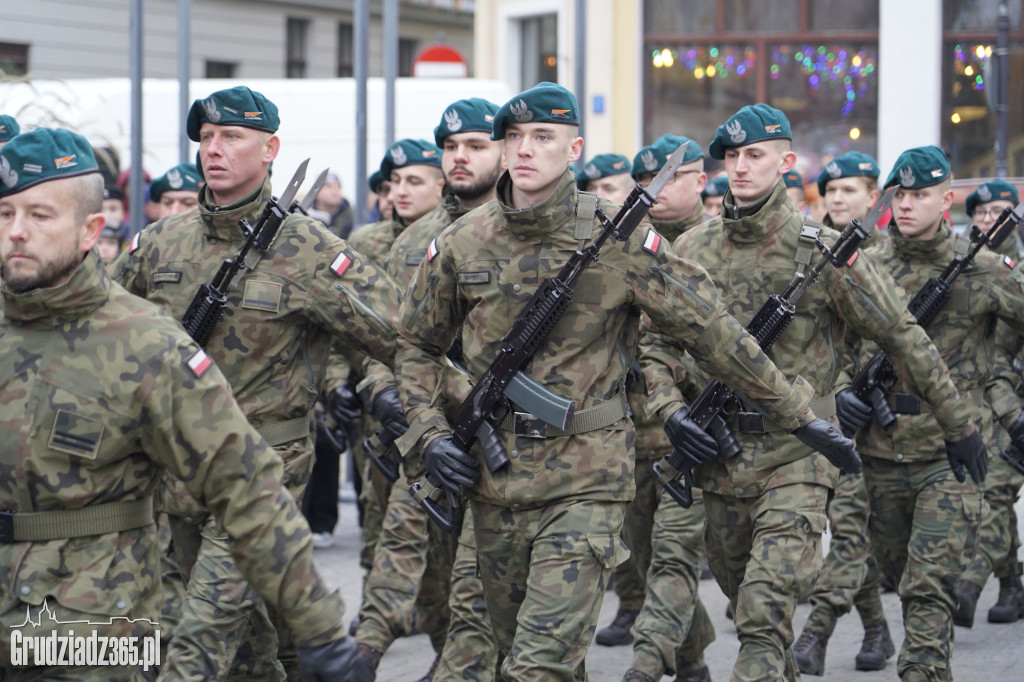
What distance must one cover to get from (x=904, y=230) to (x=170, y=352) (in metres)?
4.12

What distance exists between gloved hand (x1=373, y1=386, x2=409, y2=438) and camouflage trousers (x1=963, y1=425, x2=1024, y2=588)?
10.4ft

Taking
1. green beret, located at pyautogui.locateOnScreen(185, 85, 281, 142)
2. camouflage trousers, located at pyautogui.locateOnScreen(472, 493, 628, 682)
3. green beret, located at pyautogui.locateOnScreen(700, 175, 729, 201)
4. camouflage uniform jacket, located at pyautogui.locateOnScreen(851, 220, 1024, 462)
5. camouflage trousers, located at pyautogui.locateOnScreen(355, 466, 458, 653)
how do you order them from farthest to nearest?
green beret, located at pyautogui.locateOnScreen(700, 175, 729, 201), camouflage uniform jacket, located at pyautogui.locateOnScreen(851, 220, 1024, 462), camouflage trousers, located at pyautogui.locateOnScreen(355, 466, 458, 653), green beret, located at pyautogui.locateOnScreen(185, 85, 281, 142), camouflage trousers, located at pyautogui.locateOnScreen(472, 493, 628, 682)

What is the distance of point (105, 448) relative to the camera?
3.39 m

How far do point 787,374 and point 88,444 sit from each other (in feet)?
9.50

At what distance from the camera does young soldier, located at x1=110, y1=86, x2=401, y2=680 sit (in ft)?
16.9

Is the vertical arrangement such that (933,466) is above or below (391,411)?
below

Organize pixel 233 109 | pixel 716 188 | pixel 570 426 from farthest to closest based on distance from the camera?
pixel 716 188 < pixel 233 109 < pixel 570 426

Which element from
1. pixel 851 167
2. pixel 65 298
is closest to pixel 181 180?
pixel 851 167

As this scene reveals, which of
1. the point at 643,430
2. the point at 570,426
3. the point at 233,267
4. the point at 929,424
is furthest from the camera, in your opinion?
the point at 643,430

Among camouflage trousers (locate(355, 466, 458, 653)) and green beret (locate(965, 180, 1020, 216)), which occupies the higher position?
green beret (locate(965, 180, 1020, 216))

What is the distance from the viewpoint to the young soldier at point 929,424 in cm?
618

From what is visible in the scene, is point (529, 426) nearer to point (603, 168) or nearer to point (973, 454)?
point (973, 454)

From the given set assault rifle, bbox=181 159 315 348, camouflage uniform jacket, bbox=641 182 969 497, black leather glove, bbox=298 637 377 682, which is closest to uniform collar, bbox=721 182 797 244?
camouflage uniform jacket, bbox=641 182 969 497

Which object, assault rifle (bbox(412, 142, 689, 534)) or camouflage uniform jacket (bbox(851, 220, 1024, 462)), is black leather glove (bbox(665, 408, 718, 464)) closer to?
assault rifle (bbox(412, 142, 689, 534))
